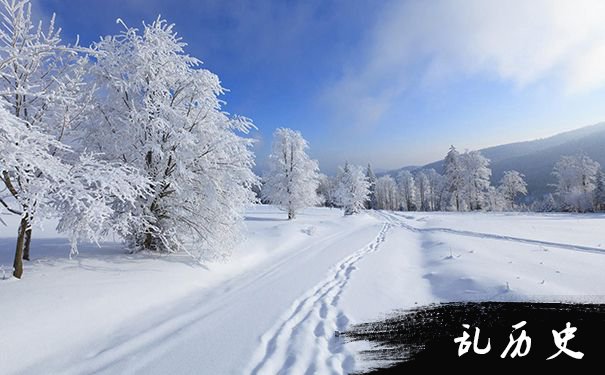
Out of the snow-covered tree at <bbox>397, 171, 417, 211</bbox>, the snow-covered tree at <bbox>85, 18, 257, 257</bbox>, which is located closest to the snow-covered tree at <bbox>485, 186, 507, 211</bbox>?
the snow-covered tree at <bbox>397, 171, 417, 211</bbox>

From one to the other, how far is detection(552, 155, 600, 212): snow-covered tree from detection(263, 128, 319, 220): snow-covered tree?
46.0 metres

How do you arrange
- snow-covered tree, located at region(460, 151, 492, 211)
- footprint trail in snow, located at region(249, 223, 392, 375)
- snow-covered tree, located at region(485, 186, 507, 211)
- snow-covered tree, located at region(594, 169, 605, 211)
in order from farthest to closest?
snow-covered tree, located at region(485, 186, 507, 211)
snow-covered tree, located at region(460, 151, 492, 211)
snow-covered tree, located at region(594, 169, 605, 211)
footprint trail in snow, located at region(249, 223, 392, 375)

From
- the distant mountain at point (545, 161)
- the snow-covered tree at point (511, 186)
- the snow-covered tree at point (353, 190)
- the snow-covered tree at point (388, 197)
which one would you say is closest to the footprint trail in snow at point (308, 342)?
the snow-covered tree at point (353, 190)

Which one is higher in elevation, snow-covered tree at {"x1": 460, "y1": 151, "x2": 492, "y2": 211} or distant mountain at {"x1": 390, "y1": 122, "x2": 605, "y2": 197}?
distant mountain at {"x1": 390, "y1": 122, "x2": 605, "y2": 197}

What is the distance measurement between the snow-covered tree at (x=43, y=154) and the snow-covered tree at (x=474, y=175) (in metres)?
59.7

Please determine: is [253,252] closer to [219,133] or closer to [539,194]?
[219,133]

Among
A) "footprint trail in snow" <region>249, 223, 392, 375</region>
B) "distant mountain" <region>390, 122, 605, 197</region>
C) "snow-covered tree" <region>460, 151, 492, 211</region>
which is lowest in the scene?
"footprint trail in snow" <region>249, 223, 392, 375</region>

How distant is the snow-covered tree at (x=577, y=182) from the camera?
4878cm

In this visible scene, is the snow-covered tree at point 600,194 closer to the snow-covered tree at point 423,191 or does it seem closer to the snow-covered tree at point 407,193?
the snow-covered tree at point 423,191

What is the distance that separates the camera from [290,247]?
16.1 metres

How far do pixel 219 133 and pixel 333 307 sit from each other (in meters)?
7.17

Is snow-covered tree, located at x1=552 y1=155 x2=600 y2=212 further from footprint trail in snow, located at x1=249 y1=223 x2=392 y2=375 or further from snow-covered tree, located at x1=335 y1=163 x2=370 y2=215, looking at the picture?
footprint trail in snow, located at x1=249 y1=223 x2=392 y2=375

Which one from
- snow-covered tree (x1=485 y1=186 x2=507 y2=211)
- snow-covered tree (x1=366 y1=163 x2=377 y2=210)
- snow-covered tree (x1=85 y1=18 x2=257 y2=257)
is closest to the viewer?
snow-covered tree (x1=85 y1=18 x2=257 y2=257)

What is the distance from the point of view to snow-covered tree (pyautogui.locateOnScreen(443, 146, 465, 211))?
184ft
